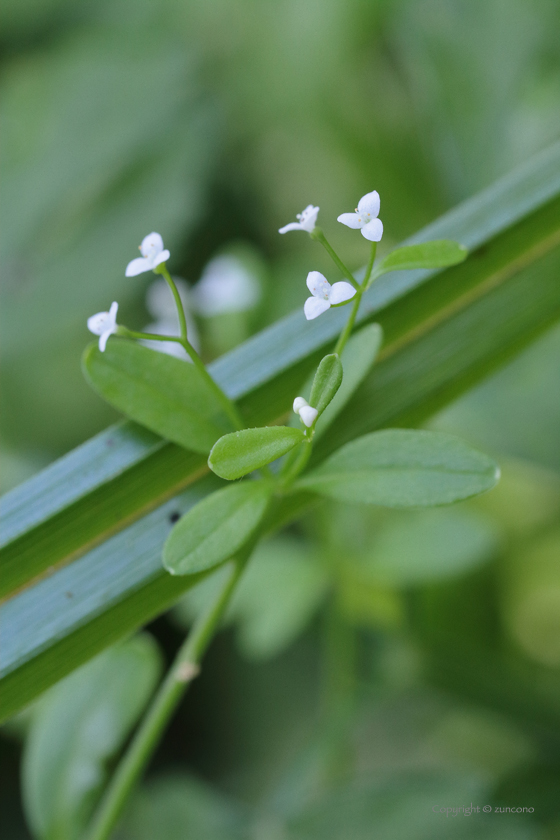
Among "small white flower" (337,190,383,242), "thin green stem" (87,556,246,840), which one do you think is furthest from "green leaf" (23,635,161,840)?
"small white flower" (337,190,383,242)

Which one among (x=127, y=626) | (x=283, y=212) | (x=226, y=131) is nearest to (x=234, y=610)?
(x=127, y=626)

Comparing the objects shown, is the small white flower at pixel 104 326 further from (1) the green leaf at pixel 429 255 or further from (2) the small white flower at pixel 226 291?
(2) the small white flower at pixel 226 291

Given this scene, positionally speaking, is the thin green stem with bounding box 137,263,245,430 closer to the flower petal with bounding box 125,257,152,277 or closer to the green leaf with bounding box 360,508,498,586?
the flower petal with bounding box 125,257,152,277

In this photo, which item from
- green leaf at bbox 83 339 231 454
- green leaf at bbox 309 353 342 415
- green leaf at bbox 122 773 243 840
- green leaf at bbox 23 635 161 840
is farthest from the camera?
green leaf at bbox 122 773 243 840

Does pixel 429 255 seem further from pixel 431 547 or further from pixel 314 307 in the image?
pixel 431 547

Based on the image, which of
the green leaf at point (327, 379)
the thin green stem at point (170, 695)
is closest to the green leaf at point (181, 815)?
the thin green stem at point (170, 695)

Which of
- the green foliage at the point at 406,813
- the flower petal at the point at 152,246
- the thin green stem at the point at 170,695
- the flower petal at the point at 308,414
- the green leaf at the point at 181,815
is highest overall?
the flower petal at the point at 152,246

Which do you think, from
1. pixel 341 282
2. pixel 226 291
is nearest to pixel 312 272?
pixel 341 282
